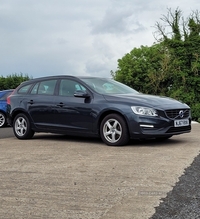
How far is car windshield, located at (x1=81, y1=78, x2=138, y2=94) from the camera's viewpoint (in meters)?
10.3

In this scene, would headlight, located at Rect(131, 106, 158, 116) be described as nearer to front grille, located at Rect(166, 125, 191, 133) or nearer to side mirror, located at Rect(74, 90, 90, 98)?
front grille, located at Rect(166, 125, 191, 133)

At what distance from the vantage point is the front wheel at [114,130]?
9.41 metres

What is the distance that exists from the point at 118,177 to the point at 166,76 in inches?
1807

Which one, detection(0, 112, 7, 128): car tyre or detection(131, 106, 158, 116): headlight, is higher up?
detection(131, 106, 158, 116): headlight

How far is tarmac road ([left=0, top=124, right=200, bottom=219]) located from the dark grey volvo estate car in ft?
1.19

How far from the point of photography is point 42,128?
11.1 meters

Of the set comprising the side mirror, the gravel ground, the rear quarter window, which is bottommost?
the gravel ground

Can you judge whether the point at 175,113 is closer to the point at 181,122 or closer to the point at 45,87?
the point at 181,122

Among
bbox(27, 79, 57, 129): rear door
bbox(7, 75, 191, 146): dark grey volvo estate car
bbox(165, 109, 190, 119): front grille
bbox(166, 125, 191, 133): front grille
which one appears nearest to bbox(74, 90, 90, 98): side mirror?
bbox(7, 75, 191, 146): dark grey volvo estate car

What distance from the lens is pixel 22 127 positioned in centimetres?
1160

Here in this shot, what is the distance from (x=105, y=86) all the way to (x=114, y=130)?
1.41 meters

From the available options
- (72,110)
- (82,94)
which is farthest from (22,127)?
(82,94)

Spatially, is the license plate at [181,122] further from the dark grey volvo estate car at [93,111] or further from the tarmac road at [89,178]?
the tarmac road at [89,178]

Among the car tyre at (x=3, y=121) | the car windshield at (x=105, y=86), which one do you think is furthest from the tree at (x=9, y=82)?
the car windshield at (x=105, y=86)
